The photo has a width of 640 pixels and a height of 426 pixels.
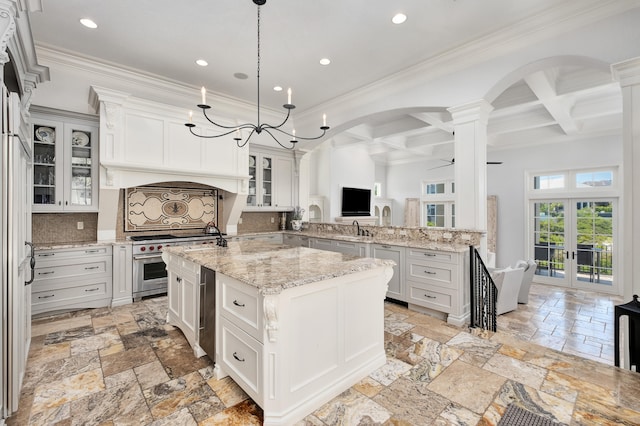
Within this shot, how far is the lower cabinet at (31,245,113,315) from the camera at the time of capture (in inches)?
137

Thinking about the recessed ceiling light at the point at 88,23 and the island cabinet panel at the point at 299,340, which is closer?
the island cabinet panel at the point at 299,340

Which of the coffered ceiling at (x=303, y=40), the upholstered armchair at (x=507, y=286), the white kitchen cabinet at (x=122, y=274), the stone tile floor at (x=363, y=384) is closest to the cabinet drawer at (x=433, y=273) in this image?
the stone tile floor at (x=363, y=384)

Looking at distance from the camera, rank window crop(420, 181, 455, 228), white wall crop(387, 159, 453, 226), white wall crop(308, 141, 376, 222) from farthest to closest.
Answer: white wall crop(387, 159, 453, 226), window crop(420, 181, 455, 228), white wall crop(308, 141, 376, 222)

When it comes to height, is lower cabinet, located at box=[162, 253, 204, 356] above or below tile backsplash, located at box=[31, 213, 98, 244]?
below

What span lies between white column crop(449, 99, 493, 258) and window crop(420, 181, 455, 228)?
5.09 m

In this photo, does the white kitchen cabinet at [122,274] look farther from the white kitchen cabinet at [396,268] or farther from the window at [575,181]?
the window at [575,181]

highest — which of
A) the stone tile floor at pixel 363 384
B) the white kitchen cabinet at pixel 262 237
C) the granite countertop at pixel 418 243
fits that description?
the granite countertop at pixel 418 243

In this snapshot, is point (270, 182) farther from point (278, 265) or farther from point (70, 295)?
point (278, 265)

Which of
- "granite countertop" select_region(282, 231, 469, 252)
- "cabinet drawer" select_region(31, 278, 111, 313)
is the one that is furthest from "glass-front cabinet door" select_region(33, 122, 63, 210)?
"granite countertop" select_region(282, 231, 469, 252)

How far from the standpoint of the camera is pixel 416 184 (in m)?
9.22

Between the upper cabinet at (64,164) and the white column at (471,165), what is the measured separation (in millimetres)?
4811

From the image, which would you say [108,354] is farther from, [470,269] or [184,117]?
[470,269]

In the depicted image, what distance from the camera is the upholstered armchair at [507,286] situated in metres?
4.52

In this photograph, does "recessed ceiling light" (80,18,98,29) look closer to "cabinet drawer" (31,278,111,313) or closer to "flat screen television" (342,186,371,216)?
"cabinet drawer" (31,278,111,313)
